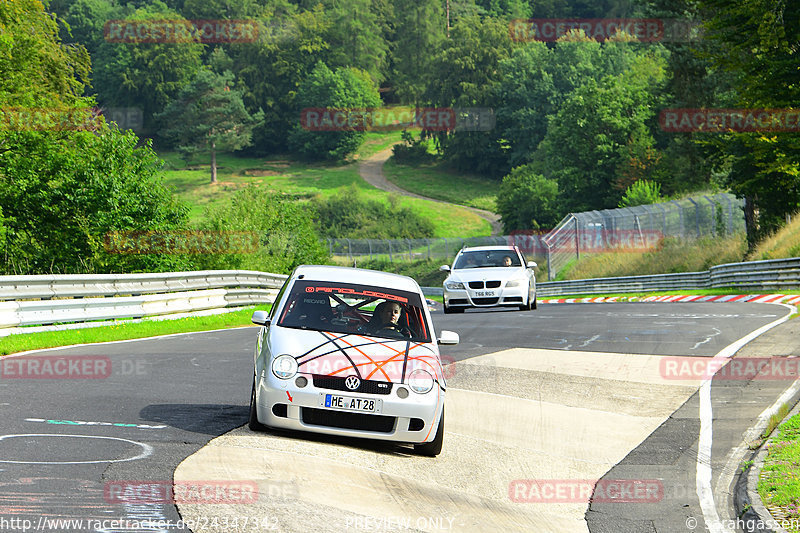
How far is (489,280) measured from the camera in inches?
858

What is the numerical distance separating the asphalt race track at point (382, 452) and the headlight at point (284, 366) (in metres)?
0.55

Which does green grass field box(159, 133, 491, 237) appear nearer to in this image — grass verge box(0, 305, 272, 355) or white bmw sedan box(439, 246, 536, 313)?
white bmw sedan box(439, 246, 536, 313)

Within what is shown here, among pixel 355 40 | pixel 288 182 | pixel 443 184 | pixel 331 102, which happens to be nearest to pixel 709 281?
pixel 288 182

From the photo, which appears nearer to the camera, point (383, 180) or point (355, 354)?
point (355, 354)

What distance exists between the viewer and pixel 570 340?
55.6ft

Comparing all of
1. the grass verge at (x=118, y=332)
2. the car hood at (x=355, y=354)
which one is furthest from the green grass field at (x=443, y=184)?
the car hood at (x=355, y=354)

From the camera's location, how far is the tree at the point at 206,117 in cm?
13125

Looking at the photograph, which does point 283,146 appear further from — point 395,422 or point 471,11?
point 395,422

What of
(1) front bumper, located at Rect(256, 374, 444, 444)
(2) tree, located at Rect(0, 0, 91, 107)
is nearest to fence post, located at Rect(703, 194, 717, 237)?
(2) tree, located at Rect(0, 0, 91, 107)

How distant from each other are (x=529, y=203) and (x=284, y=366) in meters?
79.4

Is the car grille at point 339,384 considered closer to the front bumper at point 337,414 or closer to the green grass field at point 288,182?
the front bumper at point 337,414

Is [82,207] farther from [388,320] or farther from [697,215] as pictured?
[388,320]

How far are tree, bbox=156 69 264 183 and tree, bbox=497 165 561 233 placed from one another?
180 ft

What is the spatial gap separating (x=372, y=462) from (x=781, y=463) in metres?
3.39
